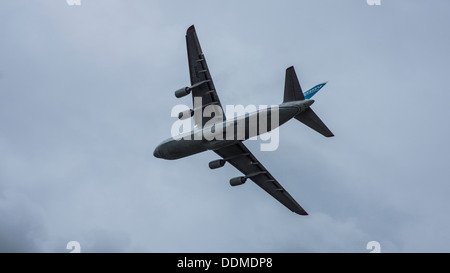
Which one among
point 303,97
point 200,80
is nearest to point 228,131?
point 200,80

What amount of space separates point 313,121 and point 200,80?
31.5ft

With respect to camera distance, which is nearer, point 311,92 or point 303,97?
point 303,97

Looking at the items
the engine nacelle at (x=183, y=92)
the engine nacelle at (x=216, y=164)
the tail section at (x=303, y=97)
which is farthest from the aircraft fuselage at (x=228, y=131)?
the engine nacelle at (x=183, y=92)

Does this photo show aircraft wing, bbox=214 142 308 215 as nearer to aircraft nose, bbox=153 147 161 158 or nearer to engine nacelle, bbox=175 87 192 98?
aircraft nose, bbox=153 147 161 158

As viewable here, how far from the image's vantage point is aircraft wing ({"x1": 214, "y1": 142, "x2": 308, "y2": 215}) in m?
57.8

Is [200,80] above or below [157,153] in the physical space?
above

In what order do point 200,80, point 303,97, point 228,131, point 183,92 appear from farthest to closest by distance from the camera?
point 200,80 → point 228,131 → point 183,92 → point 303,97

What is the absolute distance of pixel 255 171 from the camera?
196 feet

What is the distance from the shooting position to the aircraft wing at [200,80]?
50.4m

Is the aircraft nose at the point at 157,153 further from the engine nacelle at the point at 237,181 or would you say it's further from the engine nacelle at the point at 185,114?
the engine nacelle at the point at 237,181

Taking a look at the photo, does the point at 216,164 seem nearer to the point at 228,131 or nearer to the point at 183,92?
the point at 228,131

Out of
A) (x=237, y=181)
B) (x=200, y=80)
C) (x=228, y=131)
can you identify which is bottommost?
(x=237, y=181)
